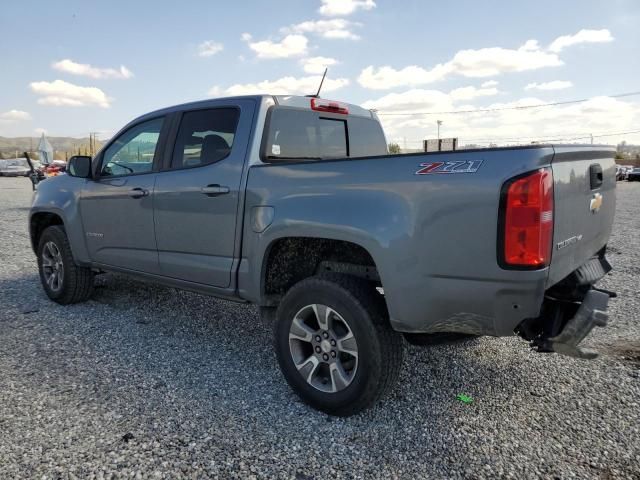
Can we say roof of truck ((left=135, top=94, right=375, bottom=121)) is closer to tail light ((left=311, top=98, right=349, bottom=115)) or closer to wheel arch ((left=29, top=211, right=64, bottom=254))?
tail light ((left=311, top=98, right=349, bottom=115))

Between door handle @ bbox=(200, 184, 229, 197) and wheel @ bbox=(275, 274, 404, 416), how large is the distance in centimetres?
91

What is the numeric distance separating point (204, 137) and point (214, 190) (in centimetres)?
55

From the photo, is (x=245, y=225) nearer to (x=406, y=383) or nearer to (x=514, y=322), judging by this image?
(x=406, y=383)

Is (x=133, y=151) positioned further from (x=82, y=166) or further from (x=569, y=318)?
(x=569, y=318)

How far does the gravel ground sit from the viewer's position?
253 centimetres

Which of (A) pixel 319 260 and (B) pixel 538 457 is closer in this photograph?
(B) pixel 538 457

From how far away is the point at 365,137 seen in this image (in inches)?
179

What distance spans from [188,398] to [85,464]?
784 millimetres

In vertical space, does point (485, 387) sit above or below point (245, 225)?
below

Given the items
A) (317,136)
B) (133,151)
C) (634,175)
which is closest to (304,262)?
(317,136)

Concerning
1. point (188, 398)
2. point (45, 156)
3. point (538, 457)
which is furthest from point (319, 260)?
point (45, 156)

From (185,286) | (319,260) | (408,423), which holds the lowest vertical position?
(408,423)

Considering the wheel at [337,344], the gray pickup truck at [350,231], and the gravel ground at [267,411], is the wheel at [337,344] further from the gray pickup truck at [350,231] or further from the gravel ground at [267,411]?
the gravel ground at [267,411]

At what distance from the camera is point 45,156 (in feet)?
67.3
